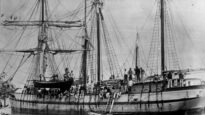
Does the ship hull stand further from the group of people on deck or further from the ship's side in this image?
the group of people on deck

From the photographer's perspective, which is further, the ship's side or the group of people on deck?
the group of people on deck

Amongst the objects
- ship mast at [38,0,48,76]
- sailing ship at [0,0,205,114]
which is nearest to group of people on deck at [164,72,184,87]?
sailing ship at [0,0,205,114]

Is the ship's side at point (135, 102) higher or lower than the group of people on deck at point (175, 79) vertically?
lower

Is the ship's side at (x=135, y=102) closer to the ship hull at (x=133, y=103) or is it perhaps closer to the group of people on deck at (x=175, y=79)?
the ship hull at (x=133, y=103)

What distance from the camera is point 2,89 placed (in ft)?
213

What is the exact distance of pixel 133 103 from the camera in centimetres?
4209

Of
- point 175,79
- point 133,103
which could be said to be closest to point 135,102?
point 133,103

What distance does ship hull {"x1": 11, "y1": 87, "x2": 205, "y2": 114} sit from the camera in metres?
38.6

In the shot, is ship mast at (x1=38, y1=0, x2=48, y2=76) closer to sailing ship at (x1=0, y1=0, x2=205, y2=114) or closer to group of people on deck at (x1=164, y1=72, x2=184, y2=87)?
sailing ship at (x1=0, y1=0, x2=205, y2=114)

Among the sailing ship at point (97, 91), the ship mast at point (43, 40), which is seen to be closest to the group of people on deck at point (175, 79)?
the sailing ship at point (97, 91)

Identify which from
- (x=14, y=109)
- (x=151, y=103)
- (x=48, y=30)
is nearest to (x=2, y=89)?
(x=14, y=109)

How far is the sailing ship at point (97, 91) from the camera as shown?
128 feet

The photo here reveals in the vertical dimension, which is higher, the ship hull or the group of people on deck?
the group of people on deck

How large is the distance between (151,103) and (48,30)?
23.3 m
